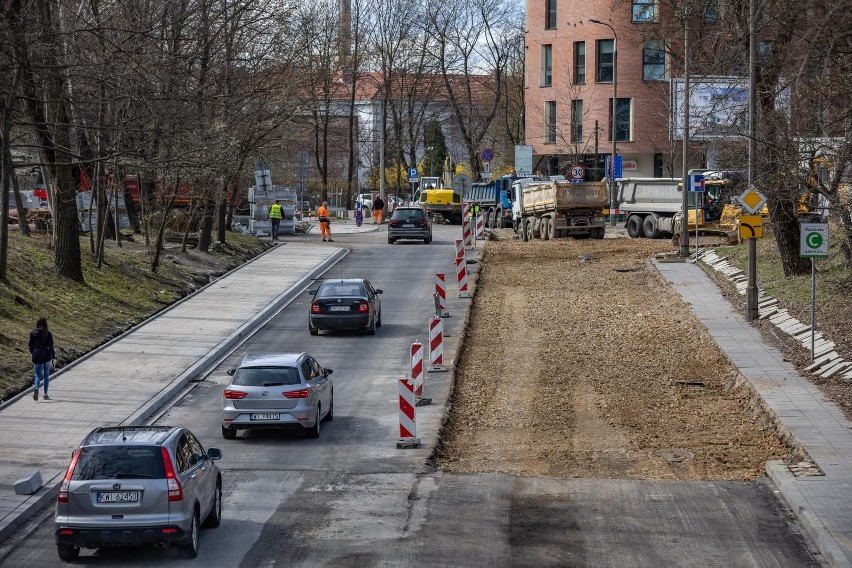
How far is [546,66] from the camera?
7238 cm

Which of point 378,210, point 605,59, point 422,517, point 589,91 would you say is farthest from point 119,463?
point 605,59

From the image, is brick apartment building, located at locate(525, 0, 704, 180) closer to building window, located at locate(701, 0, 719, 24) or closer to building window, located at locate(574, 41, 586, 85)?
building window, located at locate(574, 41, 586, 85)

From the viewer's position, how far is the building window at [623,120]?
68.7 meters

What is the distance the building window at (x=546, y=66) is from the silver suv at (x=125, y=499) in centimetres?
6314

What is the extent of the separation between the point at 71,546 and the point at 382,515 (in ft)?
12.2

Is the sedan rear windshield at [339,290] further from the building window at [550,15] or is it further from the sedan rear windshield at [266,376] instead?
the building window at [550,15]

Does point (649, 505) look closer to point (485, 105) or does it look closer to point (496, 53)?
point (496, 53)

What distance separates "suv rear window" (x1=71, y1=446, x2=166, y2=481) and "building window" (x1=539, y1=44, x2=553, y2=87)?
63.2 meters

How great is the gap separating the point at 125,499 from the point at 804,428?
35.0 feet

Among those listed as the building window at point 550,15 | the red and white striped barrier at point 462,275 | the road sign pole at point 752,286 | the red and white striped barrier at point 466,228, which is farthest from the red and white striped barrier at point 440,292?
the building window at point 550,15

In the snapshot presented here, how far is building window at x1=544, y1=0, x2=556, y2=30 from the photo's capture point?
2835 inches

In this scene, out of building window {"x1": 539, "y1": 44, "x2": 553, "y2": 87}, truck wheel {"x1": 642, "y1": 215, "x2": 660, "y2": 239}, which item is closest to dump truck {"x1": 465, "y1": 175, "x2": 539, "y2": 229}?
truck wheel {"x1": 642, "y1": 215, "x2": 660, "y2": 239}

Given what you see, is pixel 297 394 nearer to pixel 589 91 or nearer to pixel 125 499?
pixel 125 499

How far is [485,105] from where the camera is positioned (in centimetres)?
10169
